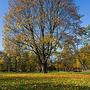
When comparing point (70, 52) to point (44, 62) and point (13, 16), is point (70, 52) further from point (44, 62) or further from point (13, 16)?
point (13, 16)

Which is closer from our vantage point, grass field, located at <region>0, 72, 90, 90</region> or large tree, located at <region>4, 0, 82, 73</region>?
grass field, located at <region>0, 72, 90, 90</region>

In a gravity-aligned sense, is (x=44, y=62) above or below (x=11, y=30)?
below

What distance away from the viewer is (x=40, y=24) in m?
48.9

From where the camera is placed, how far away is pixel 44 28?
49.3 metres

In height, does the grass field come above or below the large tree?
below

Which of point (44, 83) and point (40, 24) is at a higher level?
point (40, 24)

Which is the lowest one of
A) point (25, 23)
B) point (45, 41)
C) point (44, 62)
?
point (44, 62)

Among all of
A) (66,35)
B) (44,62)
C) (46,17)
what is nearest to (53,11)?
(46,17)

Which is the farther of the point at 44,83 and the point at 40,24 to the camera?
the point at 40,24

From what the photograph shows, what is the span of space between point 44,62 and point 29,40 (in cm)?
461

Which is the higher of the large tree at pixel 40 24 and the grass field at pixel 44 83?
the large tree at pixel 40 24

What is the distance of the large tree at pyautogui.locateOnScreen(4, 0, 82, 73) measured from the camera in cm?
4847

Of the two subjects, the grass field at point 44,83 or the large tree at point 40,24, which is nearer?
the grass field at point 44,83

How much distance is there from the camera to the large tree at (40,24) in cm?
4847
